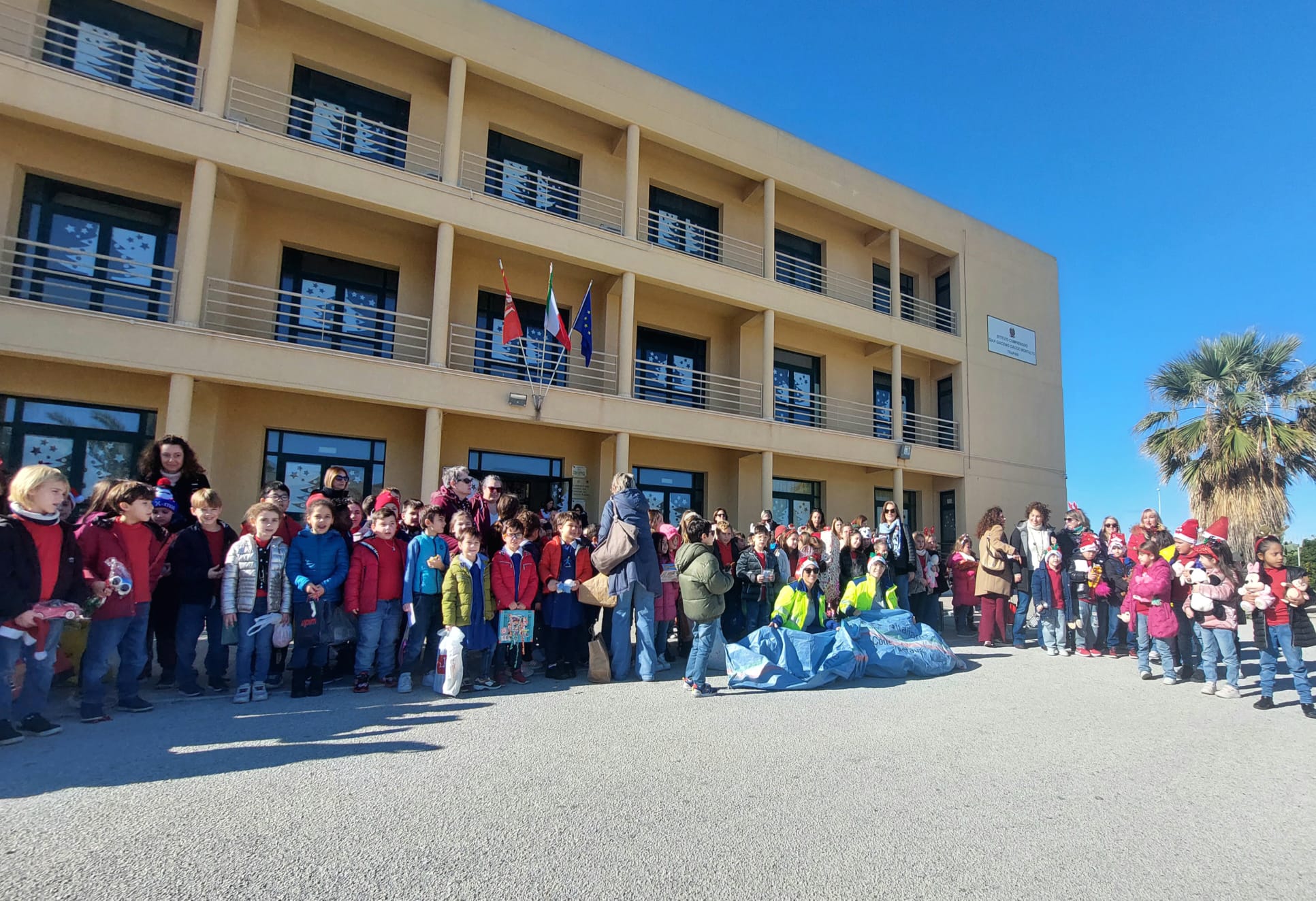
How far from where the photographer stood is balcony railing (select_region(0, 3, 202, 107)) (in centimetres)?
971

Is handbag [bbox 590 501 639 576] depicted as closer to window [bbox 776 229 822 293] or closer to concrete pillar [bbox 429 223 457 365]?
concrete pillar [bbox 429 223 457 365]

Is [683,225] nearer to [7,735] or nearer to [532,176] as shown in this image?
[532,176]

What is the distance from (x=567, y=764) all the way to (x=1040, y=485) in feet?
65.0

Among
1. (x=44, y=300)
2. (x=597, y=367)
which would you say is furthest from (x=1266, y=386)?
(x=44, y=300)

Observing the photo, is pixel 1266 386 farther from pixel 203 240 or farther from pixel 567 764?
pixel 203 240

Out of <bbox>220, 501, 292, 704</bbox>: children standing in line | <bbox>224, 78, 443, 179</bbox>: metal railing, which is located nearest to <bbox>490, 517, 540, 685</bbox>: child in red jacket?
<bbox>220, 501, 292, 704</bbox>: children standing in line

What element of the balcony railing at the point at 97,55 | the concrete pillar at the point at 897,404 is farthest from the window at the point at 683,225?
the balcony railing at the point at 97,55

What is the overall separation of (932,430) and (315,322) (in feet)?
52.4

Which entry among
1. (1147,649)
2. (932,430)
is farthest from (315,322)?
(932,430)

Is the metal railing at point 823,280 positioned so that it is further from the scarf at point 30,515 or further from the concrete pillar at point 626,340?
the scarf at point 30,515

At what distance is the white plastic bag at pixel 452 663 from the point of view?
18.5 feet

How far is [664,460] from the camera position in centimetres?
1512

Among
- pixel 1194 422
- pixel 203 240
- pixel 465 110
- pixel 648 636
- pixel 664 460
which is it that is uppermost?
pixel 465 110

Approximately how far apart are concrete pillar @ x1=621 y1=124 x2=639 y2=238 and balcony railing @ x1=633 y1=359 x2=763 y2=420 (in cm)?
298
